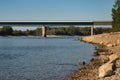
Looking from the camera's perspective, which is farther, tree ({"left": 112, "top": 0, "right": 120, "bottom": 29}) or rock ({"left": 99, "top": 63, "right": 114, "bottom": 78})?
tree ({"left": 112, "top": 0, "right": 120, "bottom": 29})

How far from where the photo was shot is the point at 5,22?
18925 centimetres

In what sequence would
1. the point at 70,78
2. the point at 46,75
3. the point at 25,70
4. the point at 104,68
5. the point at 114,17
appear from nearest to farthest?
the point at 104,68 < the point at 70,78 < the point at 46,75 < the point at 25,70 < the point at 114,17

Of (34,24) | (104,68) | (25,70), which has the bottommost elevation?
(34,24)

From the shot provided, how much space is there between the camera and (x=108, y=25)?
180m

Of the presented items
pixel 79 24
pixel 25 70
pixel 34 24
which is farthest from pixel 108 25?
pixel 25 70

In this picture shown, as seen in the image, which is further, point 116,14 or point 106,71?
point 116,14

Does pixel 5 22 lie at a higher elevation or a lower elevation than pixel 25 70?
lower

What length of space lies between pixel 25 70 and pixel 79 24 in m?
157

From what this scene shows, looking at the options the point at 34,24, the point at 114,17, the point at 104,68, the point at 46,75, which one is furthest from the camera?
the point at 34,24

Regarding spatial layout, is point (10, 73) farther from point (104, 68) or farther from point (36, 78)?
point (104, 68)

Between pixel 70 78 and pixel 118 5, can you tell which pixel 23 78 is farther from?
pixel 118 5

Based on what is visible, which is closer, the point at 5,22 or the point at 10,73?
the point at 10,73

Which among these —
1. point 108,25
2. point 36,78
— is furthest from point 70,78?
point 108,25

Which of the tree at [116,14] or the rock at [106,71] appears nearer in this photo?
the rock at [106,71]
